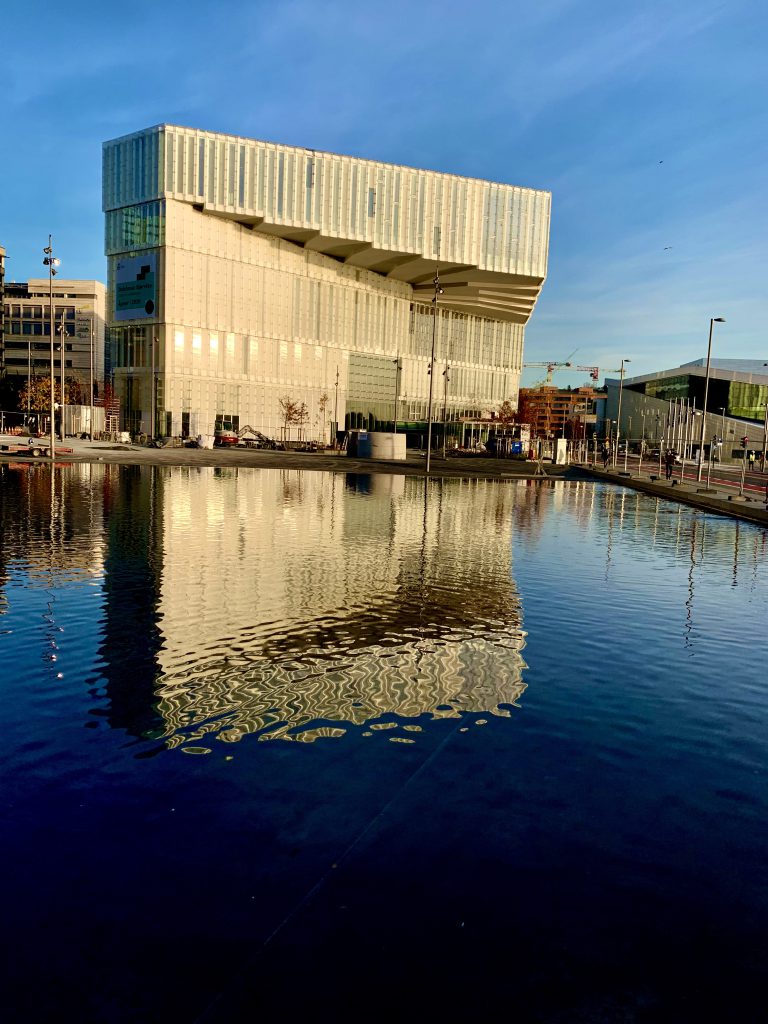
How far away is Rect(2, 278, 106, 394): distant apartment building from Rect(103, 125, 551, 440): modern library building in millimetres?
51026

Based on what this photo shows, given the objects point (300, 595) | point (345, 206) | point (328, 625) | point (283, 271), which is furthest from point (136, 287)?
point (328, 625)

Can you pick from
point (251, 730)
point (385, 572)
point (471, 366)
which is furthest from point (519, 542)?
point (471, 366)

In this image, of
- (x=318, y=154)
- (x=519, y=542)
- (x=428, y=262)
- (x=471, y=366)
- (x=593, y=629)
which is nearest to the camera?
(x=593, y=629)

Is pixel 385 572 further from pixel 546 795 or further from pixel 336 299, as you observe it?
pixel 336 299

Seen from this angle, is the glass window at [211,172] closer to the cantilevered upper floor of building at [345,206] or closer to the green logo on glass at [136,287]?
the cantilevered upper floor of building at [345,206]

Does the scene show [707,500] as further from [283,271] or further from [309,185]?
[283,271]

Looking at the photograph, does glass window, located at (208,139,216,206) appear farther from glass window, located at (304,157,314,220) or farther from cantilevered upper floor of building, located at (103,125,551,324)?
glass window, located at (304,157,314,220)

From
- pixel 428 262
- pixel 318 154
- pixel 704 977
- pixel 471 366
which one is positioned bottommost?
pixel 704 977

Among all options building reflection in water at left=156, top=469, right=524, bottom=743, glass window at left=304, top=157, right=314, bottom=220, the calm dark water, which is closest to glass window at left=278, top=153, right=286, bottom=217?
glass window at left=304, top=157, right=314, bottom=220

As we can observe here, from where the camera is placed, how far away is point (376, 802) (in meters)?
5.08

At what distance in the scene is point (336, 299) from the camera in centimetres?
10669

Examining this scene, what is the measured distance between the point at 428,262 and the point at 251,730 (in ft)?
339

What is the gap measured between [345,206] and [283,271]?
37.9ft

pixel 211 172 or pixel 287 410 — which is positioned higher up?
pixel 211 172
